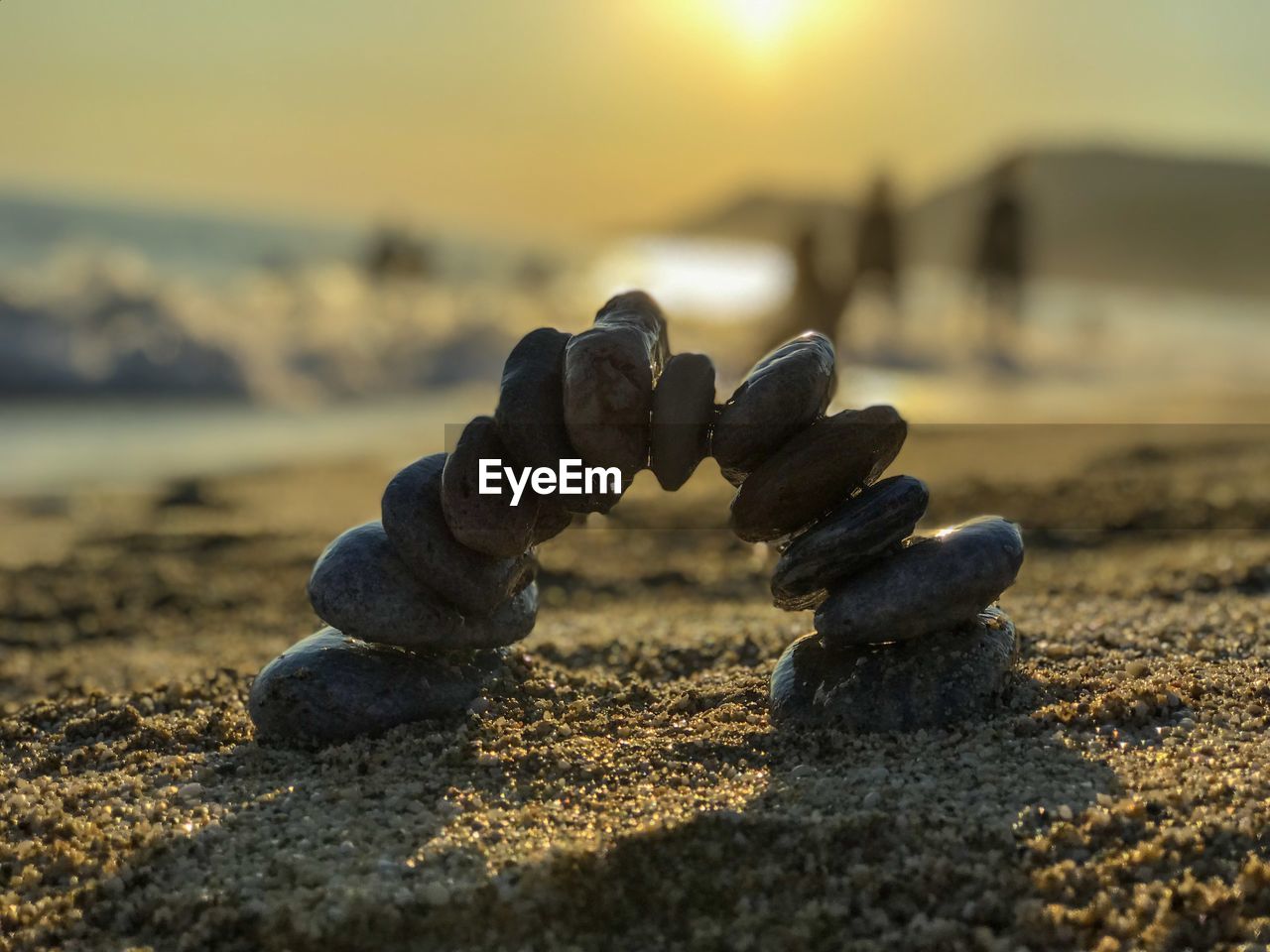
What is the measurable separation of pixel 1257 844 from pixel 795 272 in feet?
54.1

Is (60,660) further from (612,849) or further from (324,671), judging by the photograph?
(612,849)

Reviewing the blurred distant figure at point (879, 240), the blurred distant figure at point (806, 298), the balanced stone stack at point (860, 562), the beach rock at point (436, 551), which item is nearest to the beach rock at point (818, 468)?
the balanced stone stack at point (860, 562)

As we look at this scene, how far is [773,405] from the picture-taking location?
12.0ft

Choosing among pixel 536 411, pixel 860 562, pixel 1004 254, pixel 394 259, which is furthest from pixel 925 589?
pixel 394 259

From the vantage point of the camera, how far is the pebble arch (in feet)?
11.7

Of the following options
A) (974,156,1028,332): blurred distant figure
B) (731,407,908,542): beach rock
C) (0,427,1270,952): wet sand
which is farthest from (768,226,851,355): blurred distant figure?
(731,407,908,542): beach rock

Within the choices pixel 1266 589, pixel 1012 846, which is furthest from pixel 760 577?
pixel 1012 846

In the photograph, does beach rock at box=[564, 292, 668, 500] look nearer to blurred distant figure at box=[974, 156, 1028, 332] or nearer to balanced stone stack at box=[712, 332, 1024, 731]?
balanced stone stack at box=[712, 332, 1024, 731]

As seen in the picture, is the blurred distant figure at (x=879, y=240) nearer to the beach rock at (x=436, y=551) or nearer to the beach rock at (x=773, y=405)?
the beach rock at (x=773, y=405)

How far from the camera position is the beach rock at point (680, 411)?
3.62 m

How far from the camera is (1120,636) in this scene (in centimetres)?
429

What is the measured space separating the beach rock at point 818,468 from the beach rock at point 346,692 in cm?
113

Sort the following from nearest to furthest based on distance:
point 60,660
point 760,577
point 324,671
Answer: point 324,671 → point 60,660 → point 760,577

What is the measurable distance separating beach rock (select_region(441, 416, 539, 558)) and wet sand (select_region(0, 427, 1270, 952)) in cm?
59
